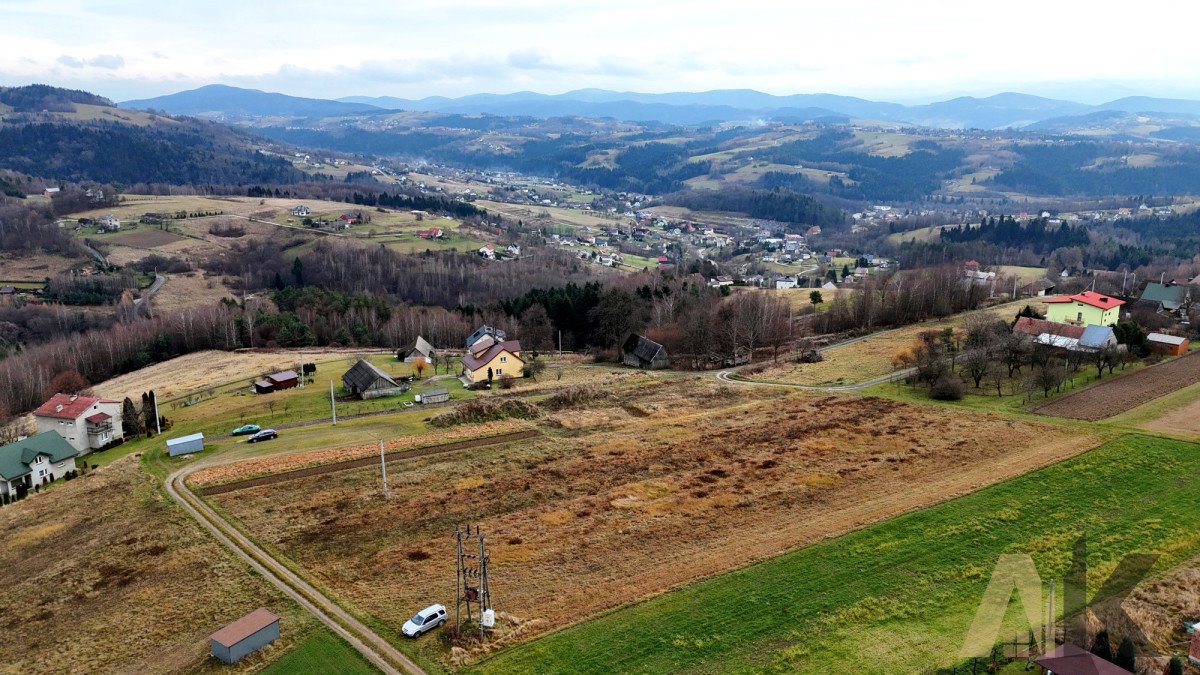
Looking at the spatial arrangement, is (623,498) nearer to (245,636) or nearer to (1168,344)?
(245,636)

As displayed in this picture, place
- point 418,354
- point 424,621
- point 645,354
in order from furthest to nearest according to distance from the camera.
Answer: point 645,354 < point 418,354 < point 424,621

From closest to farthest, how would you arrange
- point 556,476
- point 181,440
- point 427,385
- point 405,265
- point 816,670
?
point 816,670, point 556,476, point 181,440, point 427,385, point 405,265

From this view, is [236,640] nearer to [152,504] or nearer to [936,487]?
[152,504]

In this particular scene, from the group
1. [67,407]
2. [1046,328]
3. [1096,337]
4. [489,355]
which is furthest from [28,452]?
[1096,337]

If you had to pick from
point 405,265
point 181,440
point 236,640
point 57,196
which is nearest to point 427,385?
point 181,440

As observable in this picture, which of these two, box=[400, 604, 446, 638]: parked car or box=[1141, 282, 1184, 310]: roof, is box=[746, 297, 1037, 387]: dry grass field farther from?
box=[400, 604, 446, 638]: parked car

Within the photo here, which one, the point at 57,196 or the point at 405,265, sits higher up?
the point at 57,196
